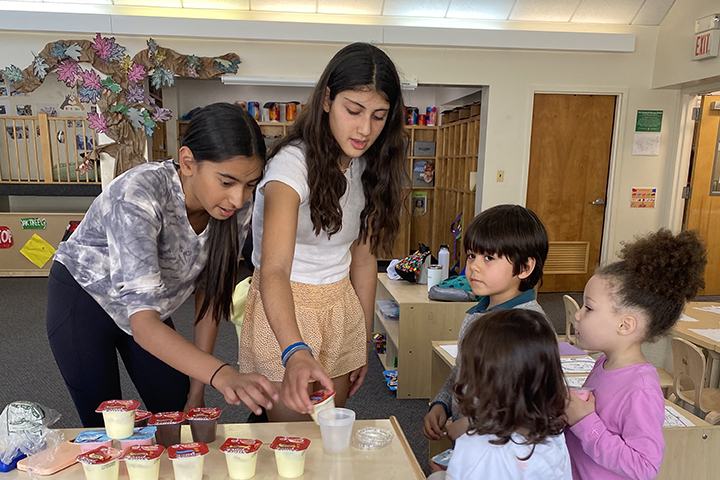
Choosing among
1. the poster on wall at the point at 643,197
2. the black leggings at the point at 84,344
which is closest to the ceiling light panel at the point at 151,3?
the black leggings at the point at 84,344

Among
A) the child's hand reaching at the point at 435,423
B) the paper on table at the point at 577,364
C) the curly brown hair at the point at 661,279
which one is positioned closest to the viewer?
the curly brown hair at the point at 661,279

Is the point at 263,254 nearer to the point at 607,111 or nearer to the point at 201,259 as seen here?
the point at 201,259

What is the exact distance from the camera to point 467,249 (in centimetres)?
158

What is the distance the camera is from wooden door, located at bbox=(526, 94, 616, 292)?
17.3 ft

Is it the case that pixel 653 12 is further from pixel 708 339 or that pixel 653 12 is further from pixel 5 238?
pixel 5 238

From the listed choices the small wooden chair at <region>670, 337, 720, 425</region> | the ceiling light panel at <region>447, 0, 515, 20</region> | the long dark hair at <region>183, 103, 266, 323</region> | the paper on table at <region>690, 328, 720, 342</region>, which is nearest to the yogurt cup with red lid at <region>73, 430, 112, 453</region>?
the long dark hair at <region>183, 103, 266, 323</region>

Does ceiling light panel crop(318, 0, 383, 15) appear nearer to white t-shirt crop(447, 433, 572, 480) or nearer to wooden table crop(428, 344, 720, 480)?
wooden table crop(428, 344, 720, 480)

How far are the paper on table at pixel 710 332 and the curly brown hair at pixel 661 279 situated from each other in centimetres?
146

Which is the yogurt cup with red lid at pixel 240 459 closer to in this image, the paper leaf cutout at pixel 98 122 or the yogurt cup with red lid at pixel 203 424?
the yogurt cup with red lid at pixel 203 424

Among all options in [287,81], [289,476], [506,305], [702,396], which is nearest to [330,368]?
[289,476]

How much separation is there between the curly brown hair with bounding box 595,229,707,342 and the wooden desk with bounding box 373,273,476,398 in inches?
66.4

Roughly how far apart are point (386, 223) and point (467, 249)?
26 cm

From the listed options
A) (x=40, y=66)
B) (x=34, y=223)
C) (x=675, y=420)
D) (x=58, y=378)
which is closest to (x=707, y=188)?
(x=675, y=420)

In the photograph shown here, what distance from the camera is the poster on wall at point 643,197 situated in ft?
17.7
